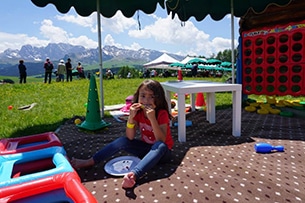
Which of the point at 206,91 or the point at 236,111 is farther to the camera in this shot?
the point at 236,111

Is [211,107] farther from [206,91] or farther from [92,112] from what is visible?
[92,112]

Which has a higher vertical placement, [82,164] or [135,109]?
[135,109]

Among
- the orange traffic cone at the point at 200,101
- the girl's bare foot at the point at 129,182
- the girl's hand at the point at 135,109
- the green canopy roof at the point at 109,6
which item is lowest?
the girl's bare foot at the point at 129,182

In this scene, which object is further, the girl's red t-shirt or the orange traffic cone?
the orange traffic cone

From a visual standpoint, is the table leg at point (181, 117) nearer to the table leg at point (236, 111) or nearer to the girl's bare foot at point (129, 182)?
the table leg at point (236, 111)

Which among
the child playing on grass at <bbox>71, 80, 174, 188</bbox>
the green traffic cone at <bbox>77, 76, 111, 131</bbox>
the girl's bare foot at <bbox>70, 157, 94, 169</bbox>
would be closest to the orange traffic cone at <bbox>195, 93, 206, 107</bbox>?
the green traffic cone at <bbox>77, 76, 111, 131</bbox>

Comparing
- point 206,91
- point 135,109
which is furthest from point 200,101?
point 135,109

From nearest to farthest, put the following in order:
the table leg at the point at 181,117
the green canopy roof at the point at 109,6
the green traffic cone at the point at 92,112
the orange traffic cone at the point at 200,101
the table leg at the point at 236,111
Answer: the table leg at the point at 181,117 < the table leg at the point at 236,111 < the green traffic cone at the point at 92,112 < the green canopy roof at the point at 109,6 < the orange traffic cone at the point at 200,101

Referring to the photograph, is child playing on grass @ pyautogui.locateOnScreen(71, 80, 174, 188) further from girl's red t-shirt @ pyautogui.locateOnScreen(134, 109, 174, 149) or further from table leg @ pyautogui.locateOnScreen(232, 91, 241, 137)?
table leg @ pyautogui.locateOnScreen(232, 91, 241, 137)

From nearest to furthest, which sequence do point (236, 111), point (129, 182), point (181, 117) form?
point (129, 182) < point (181, 117) < point (236, 111)

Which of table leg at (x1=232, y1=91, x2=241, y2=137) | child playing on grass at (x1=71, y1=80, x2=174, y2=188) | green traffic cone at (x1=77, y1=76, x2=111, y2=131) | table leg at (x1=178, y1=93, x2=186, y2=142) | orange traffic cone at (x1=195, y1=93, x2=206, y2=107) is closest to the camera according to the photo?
child playing on grass at (x1=71, y1=80, x2=174, y2=188)

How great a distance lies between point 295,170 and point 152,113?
4.31 feet

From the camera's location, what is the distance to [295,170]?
217 cm

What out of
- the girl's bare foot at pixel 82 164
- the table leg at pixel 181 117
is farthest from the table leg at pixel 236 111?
the girl's bare foot at pixel 82 164
